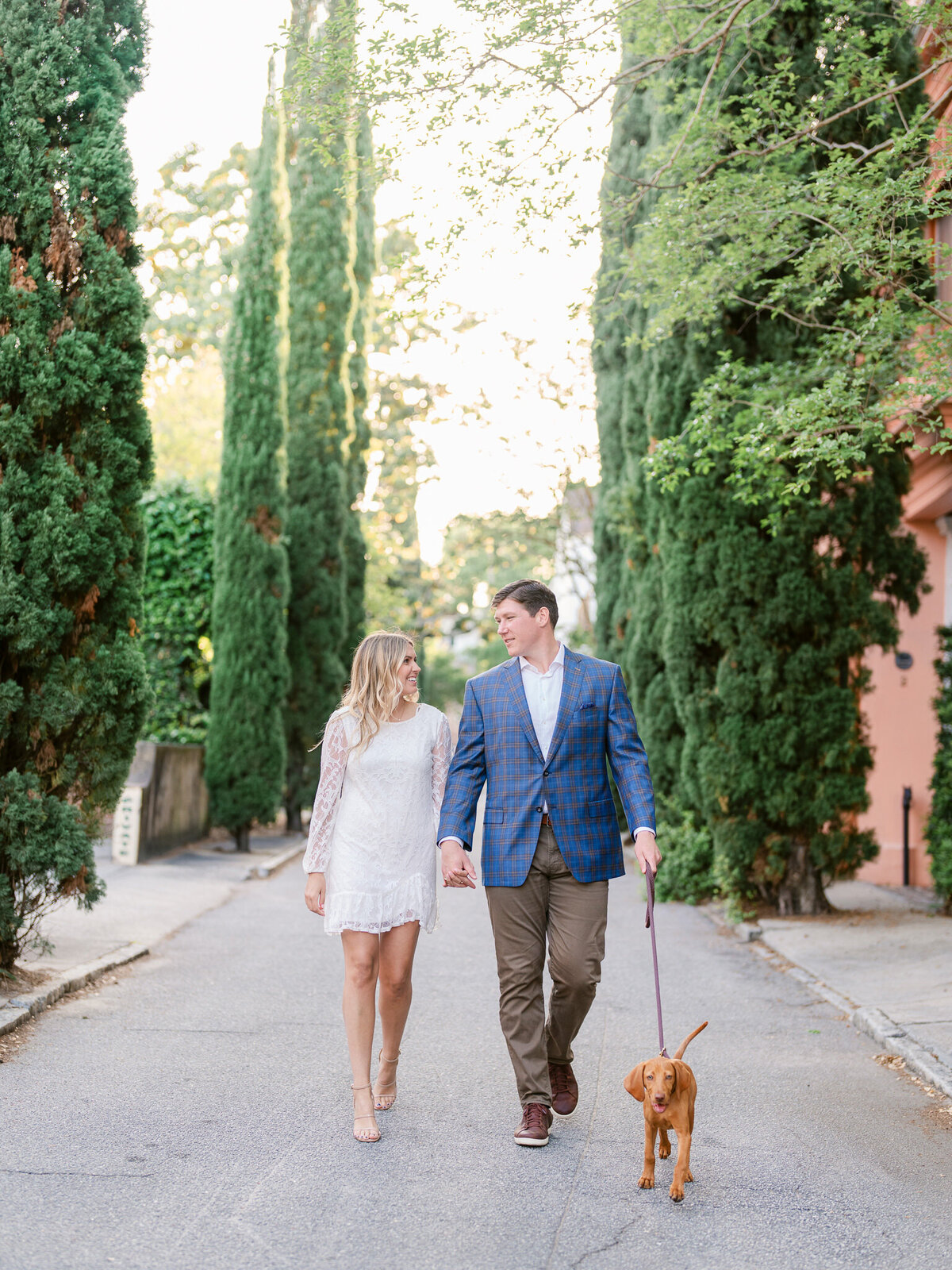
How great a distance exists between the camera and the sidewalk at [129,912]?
25.9 ft

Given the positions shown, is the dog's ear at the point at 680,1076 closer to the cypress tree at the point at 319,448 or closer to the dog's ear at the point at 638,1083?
the dog's ear at the point at 638,1083

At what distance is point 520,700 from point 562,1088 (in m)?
1.66

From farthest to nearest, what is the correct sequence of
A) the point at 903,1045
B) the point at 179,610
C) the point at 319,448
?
the point at 319,448
the point at 179,610
the point at 903,1045

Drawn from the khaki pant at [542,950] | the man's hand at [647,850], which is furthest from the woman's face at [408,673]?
the man's hand at [647,850]

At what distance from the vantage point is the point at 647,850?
4.90 meters

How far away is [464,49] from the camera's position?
312 inches

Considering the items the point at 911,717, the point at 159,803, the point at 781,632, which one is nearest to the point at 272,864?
the point at 159,803

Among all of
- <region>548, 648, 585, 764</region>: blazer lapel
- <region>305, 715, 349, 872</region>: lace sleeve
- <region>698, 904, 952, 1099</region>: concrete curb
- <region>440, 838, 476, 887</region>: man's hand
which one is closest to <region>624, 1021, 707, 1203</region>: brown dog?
<region>440, 838, 476, 887</region>: man's hand

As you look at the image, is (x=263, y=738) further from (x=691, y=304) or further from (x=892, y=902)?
(x=691, y=304)

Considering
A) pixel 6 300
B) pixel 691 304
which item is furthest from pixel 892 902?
pixel 6 300

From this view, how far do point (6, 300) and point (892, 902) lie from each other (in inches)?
407

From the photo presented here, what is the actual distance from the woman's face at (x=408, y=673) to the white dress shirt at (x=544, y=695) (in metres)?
0.46

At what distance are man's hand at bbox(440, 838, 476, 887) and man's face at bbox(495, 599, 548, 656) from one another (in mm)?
848

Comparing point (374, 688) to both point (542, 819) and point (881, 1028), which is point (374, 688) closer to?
point (542, 819)
